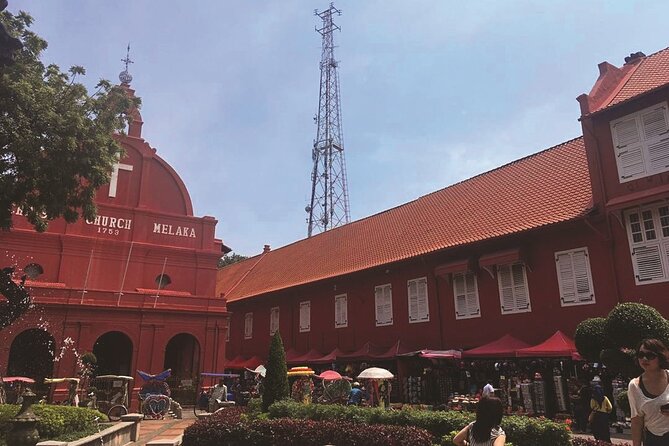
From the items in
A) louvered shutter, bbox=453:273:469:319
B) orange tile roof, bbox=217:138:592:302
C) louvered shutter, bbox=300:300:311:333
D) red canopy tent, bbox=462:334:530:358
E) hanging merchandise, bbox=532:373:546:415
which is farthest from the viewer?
louvered shutter, bbox=300:300:311:333

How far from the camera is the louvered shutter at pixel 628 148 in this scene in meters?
13.6

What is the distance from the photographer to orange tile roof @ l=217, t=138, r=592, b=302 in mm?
16469

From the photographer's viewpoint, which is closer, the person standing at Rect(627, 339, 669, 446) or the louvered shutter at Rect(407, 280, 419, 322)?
the person standing at Rect(627, 339, 669, 446)

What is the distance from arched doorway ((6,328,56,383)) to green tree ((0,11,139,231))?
755 cm

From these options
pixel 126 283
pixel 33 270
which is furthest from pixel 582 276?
pixel 33 270

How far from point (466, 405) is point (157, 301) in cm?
1401

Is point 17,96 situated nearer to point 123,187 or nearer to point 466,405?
point 123,187

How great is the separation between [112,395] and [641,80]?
66.2ft

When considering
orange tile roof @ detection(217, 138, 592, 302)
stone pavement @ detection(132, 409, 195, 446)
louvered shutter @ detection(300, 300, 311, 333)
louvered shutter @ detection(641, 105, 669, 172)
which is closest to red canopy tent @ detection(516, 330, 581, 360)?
orange tile roof @ detection(217, 138, 592, 302)

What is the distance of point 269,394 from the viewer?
13.7 meters

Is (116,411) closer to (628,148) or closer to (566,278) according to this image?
(566,278)

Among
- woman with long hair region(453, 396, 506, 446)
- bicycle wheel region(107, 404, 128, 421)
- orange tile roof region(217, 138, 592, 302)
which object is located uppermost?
orange tile roof region(217, 138, 592, 302)

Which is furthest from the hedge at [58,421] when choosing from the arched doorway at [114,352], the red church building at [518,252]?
the arched doorway at [114,352]

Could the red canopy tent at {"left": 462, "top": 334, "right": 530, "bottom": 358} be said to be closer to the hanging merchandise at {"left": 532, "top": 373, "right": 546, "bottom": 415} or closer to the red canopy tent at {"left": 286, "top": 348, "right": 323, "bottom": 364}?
the hanging merchandise at {"left": 532, "top": 373, "right": 546, "bottom": 415}
